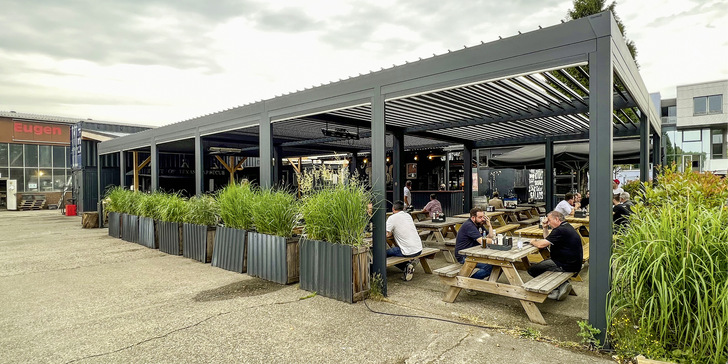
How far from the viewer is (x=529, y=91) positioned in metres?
5.19

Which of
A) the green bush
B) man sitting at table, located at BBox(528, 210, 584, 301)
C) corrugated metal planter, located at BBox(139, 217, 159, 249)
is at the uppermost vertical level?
the green bush

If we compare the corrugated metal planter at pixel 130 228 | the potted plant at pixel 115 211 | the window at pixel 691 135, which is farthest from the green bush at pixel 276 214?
the window at pixel 691 135

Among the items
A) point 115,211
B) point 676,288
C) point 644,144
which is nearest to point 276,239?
point 676,288

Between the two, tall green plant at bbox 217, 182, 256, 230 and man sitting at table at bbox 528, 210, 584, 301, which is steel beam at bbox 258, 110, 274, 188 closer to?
tall green plant at bbox 217, 182, 256, 230

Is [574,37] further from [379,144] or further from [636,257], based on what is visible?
[379,144]

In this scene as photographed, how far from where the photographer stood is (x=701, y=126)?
A: 32625mm

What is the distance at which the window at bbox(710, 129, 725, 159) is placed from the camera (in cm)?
3256

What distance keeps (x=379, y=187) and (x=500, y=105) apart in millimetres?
2891

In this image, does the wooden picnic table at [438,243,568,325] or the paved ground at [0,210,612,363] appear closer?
the paved ground at [0,210,612,363]

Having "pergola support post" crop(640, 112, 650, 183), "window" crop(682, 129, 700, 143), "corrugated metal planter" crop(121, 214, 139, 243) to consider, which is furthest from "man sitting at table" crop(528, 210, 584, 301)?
"window" crop(682, 129, 700, 143)

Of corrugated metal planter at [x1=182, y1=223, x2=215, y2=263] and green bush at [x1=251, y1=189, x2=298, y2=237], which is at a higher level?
green bush at [x1=251, y1=189, x2=298, y2=237]

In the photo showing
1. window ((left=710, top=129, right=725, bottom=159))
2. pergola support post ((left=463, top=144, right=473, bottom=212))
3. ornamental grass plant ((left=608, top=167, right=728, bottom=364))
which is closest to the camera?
ornamental grass plant ((left=608, top=167, right=728, bottom=364))

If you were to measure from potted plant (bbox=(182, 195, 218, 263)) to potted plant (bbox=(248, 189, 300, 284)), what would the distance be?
1.61 m

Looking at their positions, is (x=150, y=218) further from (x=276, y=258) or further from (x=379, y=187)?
(x=379, y=187)
